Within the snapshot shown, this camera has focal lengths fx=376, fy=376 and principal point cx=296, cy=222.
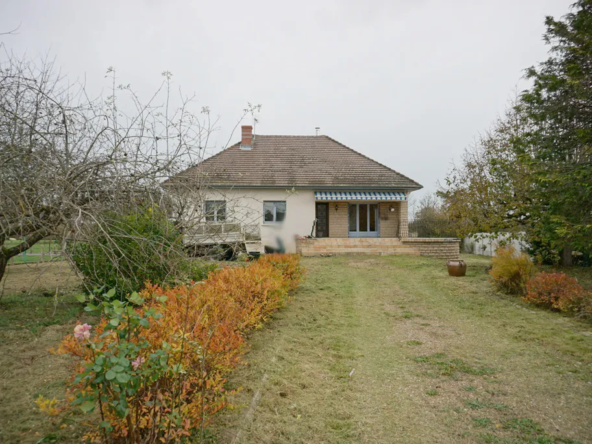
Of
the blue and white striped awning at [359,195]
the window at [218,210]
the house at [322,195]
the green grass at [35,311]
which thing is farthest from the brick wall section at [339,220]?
the green grass at [35,311]

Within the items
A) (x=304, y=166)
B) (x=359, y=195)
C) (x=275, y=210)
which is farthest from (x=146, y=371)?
(x=304, y=166)

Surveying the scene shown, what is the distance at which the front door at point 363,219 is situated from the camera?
75.3ft

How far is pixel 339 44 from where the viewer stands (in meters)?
12.6

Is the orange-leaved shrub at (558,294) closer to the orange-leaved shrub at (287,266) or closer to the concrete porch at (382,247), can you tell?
the orange-leaved shrub at (287,266)

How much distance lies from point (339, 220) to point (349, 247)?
3950 millimetres

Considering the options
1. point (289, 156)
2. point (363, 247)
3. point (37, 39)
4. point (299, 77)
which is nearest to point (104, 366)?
point (37, 39)

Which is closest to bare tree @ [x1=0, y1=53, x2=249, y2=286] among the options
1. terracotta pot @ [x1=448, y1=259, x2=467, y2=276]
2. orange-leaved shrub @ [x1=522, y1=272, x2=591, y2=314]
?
orange-leaved shrub @ [x1=522, y1=272, x2=591, y2=314]

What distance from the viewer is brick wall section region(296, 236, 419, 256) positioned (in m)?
18.5

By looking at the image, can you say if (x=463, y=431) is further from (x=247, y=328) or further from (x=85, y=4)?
(x=85, y=4)

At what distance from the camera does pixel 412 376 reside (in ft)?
16.1

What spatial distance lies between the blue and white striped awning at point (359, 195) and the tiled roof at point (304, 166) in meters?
0.44

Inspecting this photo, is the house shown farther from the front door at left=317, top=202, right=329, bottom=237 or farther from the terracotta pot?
the terracotta pot

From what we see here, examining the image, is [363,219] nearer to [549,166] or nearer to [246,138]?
[246,138]

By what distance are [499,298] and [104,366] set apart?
33.2 feet
